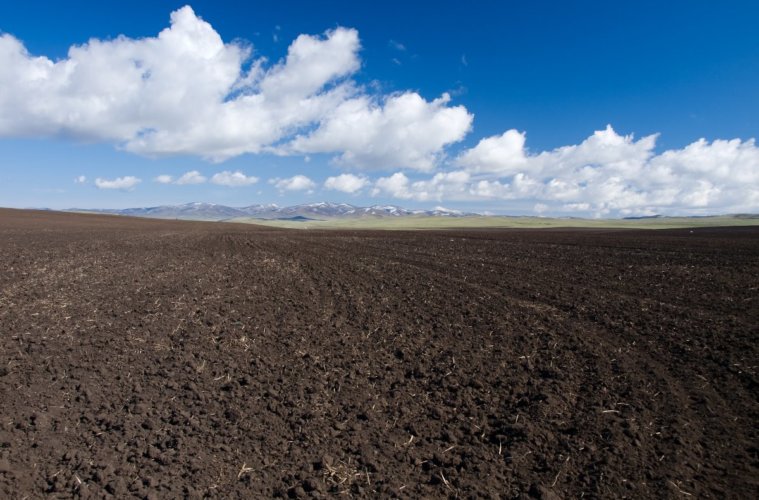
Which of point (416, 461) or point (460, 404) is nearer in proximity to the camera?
point (416, 461)

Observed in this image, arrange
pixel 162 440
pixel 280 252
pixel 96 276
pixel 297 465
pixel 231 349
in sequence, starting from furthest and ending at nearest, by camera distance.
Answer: pixel 280 252 → pixel 96 276 → pixel 231 349 → pixel 162 440 → pixel 297 465

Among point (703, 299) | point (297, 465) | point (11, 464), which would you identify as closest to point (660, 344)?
point (703, 299)

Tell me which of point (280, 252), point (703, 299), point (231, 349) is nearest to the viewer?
point (231, 349)

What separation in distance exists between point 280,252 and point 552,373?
849 inches

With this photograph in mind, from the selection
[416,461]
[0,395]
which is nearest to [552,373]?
[416,461]

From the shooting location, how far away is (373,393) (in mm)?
7352

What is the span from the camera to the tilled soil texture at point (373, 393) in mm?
5289

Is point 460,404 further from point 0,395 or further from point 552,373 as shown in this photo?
point 0,395

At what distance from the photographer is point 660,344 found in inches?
383

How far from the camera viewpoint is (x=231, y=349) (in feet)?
29.9

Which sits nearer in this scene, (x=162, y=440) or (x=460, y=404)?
(x=162, y=440)

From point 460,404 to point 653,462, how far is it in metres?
2.54

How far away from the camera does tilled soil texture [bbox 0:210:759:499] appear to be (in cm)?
529

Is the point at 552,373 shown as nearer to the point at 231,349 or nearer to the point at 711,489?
the point at 711,489
